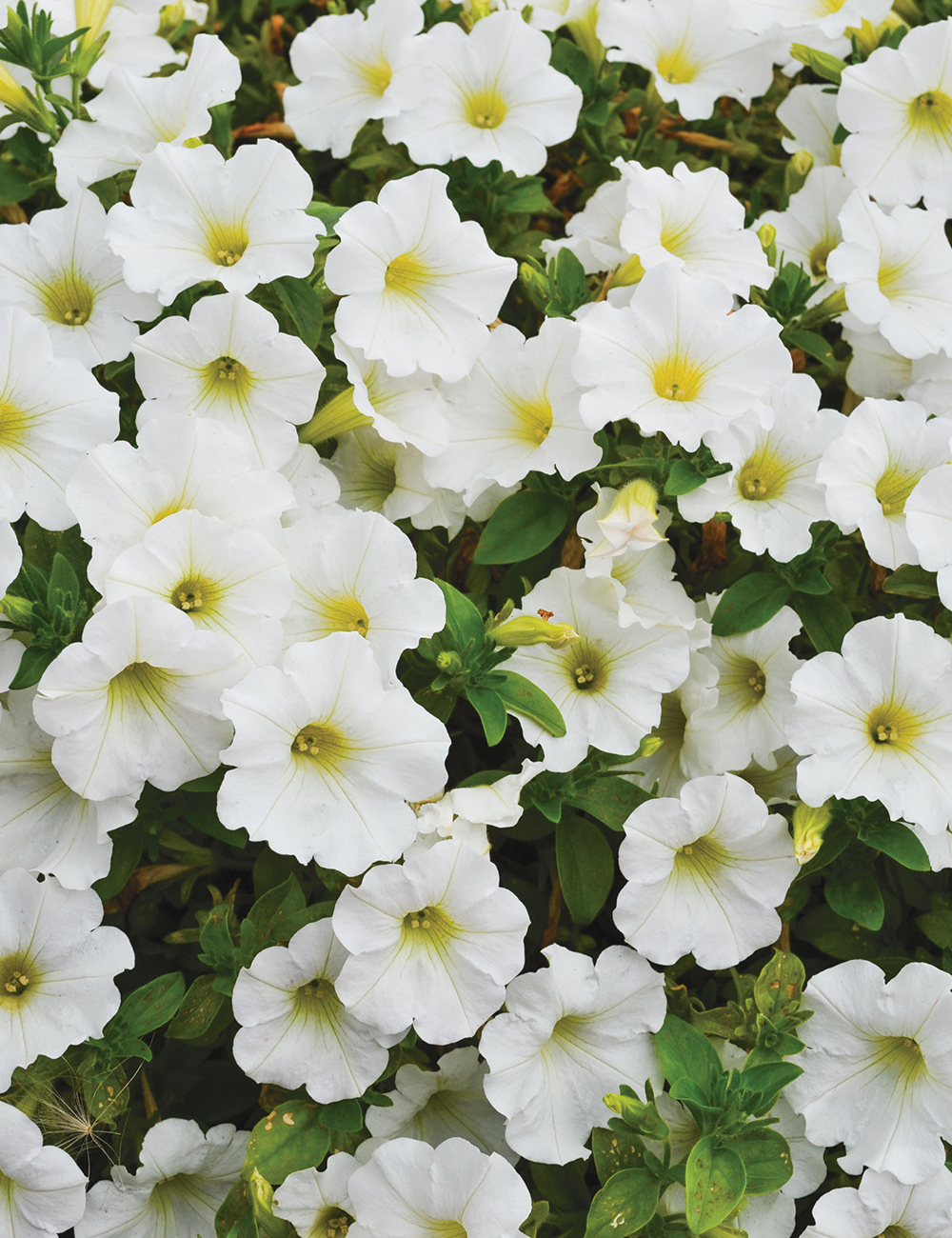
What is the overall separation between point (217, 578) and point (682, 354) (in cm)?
69

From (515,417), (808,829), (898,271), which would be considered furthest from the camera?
(898,271)

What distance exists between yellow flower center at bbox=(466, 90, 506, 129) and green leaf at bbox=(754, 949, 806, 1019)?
1322mm

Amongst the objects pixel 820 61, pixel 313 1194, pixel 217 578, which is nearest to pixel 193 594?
pixel 217 578

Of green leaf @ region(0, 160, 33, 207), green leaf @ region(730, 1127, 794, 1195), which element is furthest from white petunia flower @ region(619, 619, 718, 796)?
green leaf @ region(0, 160, 33, 207)

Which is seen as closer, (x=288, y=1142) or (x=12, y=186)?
(x=288, y=1142)

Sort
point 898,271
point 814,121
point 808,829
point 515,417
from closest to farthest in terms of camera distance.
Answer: point 808,829 < point 515,417 < point 898,271 < point 814,121

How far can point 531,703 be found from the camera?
56.2 inches

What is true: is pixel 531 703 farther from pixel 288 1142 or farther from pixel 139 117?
pixel 139 117

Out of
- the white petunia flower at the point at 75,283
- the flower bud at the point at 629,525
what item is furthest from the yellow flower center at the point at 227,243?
the flower bud at the point at 629,525

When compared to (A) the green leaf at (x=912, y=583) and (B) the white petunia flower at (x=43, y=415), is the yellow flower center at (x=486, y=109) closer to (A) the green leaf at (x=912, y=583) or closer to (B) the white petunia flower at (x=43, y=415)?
(B) the white petunia flower at (x=43, y=415)

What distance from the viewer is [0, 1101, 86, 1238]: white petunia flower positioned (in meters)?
1.28

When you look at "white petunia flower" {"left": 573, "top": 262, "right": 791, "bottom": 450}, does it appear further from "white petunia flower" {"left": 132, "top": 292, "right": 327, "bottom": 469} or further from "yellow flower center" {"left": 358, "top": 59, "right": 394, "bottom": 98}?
"yellow flower center" {"left": 358, "top": 59, "right": 394, "bottom": 98}

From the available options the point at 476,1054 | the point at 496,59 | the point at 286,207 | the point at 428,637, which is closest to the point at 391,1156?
the point at 476,1054

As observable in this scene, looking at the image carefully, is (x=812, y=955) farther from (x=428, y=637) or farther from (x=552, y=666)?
(x=428, y=637)
